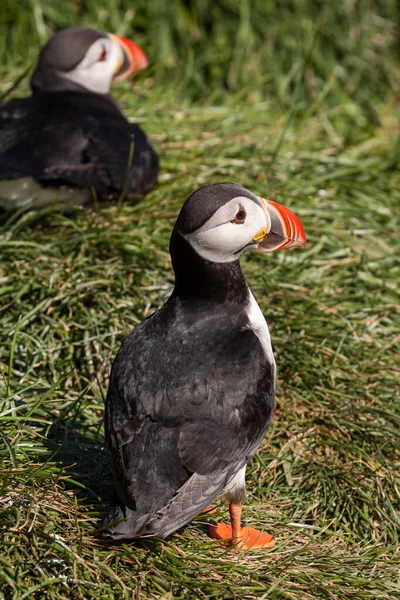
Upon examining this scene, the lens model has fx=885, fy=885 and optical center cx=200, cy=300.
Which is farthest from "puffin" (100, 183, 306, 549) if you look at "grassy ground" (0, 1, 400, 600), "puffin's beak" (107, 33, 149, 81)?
"puffin's beak" (107, 33, 149, 81)

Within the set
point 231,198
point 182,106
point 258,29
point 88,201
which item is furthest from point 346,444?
point 258,29

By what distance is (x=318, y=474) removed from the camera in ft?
12.7

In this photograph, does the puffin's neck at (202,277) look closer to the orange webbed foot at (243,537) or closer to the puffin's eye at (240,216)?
the puffin's eye at (240,216)

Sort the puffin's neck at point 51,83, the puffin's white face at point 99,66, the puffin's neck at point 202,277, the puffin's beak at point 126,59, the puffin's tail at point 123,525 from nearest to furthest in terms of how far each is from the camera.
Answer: the puffin's tail at point 123,525 → the puffin's neck at point 202,277 → the puffin's neck at point 51,83 → the puffin's white face at point 99,66 → the puffin's beak at point 126,59

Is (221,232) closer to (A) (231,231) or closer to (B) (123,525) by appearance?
(A) (231,231)

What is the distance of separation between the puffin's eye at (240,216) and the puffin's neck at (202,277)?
185 mm

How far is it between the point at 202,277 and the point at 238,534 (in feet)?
3.25

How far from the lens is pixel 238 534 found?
3373 millimetres

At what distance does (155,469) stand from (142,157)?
2.58m

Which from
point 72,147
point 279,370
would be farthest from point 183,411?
point 72,147

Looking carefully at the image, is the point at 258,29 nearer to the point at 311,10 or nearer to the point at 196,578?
the point at 311,10

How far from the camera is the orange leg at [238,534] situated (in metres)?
3.32

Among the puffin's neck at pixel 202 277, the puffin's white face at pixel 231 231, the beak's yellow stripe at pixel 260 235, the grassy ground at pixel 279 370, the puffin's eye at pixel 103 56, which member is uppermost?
the puffin's white face at pixel 231 231

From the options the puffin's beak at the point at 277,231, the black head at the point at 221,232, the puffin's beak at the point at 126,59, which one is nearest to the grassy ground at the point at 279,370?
the puffin's beak at the point at 126,59
